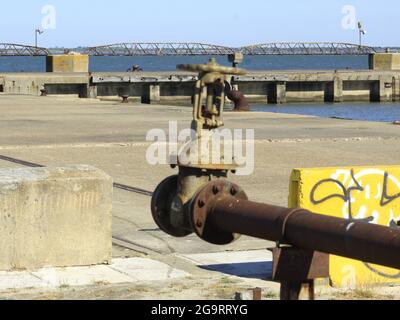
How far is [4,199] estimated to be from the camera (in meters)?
8.81

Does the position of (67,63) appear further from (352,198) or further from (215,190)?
(215,190)

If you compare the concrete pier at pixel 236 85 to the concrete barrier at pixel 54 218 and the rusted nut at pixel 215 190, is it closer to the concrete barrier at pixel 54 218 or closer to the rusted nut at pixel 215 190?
the concrete barrier at pixel 54 218

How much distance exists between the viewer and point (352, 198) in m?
8.67

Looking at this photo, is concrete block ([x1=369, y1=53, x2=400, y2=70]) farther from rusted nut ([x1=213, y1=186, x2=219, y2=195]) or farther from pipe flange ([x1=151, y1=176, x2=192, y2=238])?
rusted nut ([x1=213, y1=186, x2=219, y2=195])

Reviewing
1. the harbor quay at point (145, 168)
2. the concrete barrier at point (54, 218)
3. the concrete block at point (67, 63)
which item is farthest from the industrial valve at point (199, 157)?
the concrete block at point (67, 63)

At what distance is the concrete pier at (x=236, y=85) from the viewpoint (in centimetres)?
5512

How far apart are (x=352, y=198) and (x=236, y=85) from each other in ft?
175

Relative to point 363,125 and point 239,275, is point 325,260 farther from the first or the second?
point 363,125

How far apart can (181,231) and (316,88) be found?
64.6 metres

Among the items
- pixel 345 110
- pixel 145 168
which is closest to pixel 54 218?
pixel 145 168

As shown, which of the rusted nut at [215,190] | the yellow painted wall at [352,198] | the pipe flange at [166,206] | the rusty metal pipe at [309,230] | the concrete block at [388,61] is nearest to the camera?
the rusty metal pipe at [309,230]

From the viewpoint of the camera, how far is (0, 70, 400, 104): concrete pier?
181ft

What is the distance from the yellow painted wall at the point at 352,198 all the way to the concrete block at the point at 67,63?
6125 centimetres
